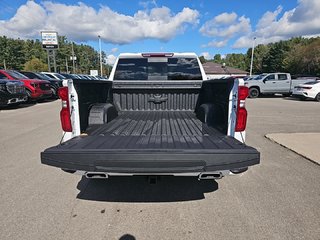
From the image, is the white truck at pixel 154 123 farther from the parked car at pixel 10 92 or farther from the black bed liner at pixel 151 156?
the parked car at pixel 10 92

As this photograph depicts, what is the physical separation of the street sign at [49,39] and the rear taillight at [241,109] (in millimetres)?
38878

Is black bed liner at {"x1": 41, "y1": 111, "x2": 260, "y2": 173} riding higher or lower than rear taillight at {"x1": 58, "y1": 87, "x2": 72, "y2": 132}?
lower

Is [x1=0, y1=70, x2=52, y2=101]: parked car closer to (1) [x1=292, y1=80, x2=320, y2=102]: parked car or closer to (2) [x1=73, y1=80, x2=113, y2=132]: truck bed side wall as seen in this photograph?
(2) [x1=73, y1=80, x2=113, y2=132]: truck bed side wall

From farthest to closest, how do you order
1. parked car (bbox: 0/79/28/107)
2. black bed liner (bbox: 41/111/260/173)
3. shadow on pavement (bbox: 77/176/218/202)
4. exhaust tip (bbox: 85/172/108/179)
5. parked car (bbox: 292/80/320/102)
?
parked car (bbox: 292/80/320/102)
parked car (bbox: 0/79/28/107)
shadow on pavement (bbox: 77/176/218/202)
exhaust tip (bbox: 85/172/108/179)
black bed liner (bbox: 41/111/260/173)

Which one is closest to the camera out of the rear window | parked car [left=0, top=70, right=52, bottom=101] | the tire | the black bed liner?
the black bed liner

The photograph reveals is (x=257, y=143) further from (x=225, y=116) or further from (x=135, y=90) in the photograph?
(x=135, y=90)

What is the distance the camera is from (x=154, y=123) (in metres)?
3.97

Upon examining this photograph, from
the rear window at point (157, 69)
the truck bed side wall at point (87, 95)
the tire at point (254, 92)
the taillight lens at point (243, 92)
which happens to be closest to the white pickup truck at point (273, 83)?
the tire at point (254, 92)

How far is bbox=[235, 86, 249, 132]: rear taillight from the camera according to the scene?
9.46ft

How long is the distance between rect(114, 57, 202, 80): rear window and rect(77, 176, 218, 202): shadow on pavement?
249 cm

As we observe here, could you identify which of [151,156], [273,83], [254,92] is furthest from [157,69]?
[273,83]

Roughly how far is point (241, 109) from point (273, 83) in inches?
706

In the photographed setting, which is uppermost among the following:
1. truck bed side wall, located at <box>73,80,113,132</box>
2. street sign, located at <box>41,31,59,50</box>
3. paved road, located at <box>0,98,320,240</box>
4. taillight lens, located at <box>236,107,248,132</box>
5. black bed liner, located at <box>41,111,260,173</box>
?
street sign, located at <box>41,31,59,50</box>

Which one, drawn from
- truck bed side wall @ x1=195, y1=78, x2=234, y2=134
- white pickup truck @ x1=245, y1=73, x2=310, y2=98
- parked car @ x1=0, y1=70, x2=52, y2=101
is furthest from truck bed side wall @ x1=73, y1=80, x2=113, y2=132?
white pickup truck @ x1=245, y1=73, x2=310, y2=98
